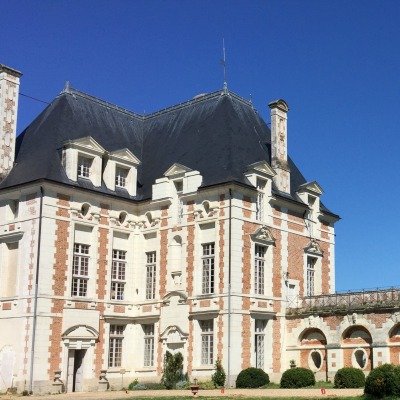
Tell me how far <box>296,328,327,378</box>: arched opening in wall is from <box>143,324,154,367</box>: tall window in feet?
20.2

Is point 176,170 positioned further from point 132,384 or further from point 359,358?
point 359,358

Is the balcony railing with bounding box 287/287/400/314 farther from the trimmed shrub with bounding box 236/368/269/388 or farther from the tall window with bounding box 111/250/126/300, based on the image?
the tall window with bounding box 111/250/126/300

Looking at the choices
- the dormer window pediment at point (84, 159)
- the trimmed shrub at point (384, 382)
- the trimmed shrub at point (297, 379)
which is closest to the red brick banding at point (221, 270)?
the trimmed shrub at point (297, 379)

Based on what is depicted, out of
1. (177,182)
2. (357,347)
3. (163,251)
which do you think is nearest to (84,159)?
(177,182)

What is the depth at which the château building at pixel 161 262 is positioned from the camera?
28141 mm

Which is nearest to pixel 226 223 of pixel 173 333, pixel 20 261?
pixel 173 333

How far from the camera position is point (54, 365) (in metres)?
27.7

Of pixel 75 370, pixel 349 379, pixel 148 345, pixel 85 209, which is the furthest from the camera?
pixel 148 345

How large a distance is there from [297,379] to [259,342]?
3706 mm

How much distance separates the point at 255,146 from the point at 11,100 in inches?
425

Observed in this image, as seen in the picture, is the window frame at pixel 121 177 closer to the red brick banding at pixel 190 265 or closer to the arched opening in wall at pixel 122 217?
the arched opening in wall at pixel 122 217

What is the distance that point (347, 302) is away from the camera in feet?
96.1

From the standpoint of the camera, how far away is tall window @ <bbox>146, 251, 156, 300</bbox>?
103ft

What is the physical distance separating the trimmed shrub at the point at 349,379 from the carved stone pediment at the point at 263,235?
6916 mm
